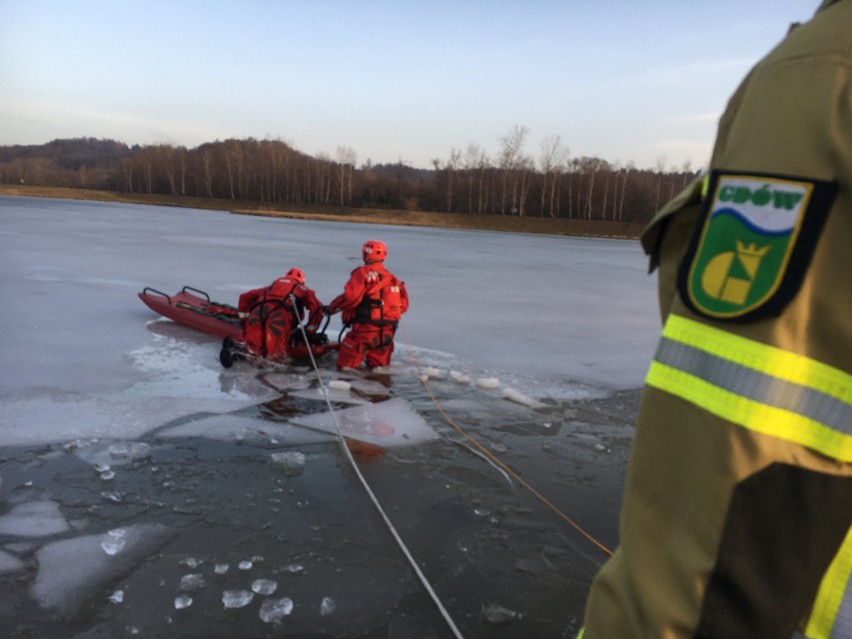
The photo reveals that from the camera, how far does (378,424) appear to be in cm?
443

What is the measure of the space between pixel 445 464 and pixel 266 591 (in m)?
1.56

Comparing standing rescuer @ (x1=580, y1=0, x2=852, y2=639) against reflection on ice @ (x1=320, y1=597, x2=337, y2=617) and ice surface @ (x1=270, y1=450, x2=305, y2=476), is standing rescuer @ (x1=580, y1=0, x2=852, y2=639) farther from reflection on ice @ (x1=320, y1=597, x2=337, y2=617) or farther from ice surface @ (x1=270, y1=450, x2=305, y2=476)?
ice surface @ (x1=270, y1=450, x2=305, y2=476)

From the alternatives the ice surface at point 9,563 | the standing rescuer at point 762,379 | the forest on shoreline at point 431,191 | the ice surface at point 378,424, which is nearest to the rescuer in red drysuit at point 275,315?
the ice surface at point 378,424

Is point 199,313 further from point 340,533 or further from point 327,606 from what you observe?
point 327,606

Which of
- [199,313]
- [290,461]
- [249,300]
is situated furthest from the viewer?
[199,313]

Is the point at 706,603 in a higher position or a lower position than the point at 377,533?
higher

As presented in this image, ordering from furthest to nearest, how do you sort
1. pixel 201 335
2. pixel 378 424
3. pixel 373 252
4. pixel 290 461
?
pixel 201 335 < pixel 373 252 < pixel 378 424 < pixel 290 461

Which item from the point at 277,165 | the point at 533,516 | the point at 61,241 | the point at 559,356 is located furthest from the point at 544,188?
the point at 533,516

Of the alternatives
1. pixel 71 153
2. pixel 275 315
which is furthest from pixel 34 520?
pixel 71 153

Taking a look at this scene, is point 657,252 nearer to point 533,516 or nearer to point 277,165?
point 533,516

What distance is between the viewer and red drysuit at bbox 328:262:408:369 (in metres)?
5.82

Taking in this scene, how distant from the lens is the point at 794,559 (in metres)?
0.74

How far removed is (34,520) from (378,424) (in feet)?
7.19

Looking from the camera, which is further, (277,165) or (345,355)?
(277,165)
